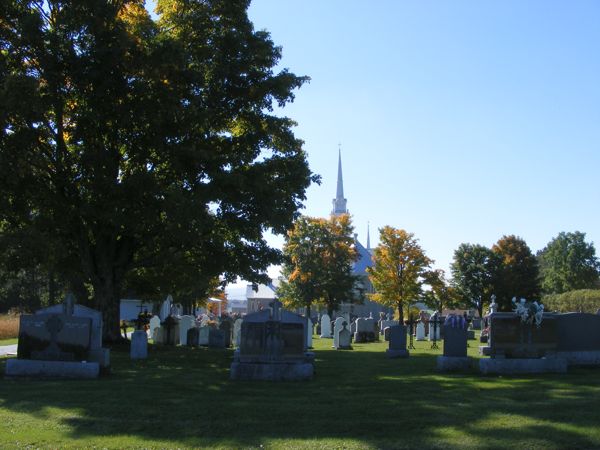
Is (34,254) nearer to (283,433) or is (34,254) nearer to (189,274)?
(189,274)

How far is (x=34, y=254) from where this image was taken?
1722 cm

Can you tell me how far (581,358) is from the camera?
15.8m

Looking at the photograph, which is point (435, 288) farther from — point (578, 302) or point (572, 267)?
point (572, 267)

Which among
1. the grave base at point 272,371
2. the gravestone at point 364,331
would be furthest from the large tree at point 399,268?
the grave base at point 272,371

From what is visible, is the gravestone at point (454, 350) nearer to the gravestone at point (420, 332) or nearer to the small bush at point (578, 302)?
the gravestone at point (420, 332)

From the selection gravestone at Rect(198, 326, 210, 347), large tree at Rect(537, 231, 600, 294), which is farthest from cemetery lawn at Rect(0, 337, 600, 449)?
large tree at Rect(537, 231, 600, 294)

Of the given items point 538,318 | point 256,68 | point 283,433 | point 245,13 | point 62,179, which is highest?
point 245,13

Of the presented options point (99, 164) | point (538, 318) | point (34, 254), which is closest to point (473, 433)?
point (538, 318)

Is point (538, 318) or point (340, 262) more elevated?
point (340, 262)

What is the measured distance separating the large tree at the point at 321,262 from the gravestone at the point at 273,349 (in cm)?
3872

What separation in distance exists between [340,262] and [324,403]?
4451cm

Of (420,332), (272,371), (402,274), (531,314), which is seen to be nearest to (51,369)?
(272,371)

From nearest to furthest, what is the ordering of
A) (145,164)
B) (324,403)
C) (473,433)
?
(473,433)
(324,403)
(145,164)

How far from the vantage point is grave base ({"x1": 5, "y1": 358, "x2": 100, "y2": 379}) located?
13266 mm
